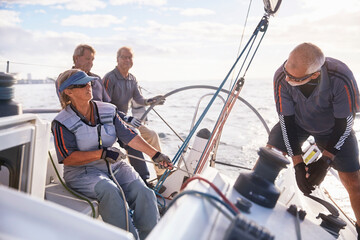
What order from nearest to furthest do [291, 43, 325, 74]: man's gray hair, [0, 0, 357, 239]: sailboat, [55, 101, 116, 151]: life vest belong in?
[0, 0, 357, 239]: sailboat → [291, 43, 325, 74]: man's gray hair → [55, 101, 116, 151]: life vest

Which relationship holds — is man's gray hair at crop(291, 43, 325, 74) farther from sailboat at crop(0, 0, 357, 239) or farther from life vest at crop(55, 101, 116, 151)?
life vest at crop(55, 101, 116, 151)

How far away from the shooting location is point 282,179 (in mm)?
2266

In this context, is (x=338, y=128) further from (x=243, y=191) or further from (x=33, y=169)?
(x=33, y=169)

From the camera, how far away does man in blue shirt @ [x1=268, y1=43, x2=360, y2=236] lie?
5.34ft

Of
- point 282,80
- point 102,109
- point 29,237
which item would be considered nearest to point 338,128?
point 282,80

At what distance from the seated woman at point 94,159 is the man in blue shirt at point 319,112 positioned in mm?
1019

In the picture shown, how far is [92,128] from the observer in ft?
5.78

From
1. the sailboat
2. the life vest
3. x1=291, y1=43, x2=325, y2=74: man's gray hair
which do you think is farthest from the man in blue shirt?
the life vest

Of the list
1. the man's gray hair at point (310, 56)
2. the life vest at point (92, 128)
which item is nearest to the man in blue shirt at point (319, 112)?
the man's gray hair at point (310, 56)

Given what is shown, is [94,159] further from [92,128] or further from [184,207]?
[184,207]

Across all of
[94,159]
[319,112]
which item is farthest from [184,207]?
[319,112]

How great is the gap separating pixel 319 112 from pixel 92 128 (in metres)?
1.49

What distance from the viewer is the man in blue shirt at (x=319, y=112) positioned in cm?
163

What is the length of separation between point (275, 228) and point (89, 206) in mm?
1114
